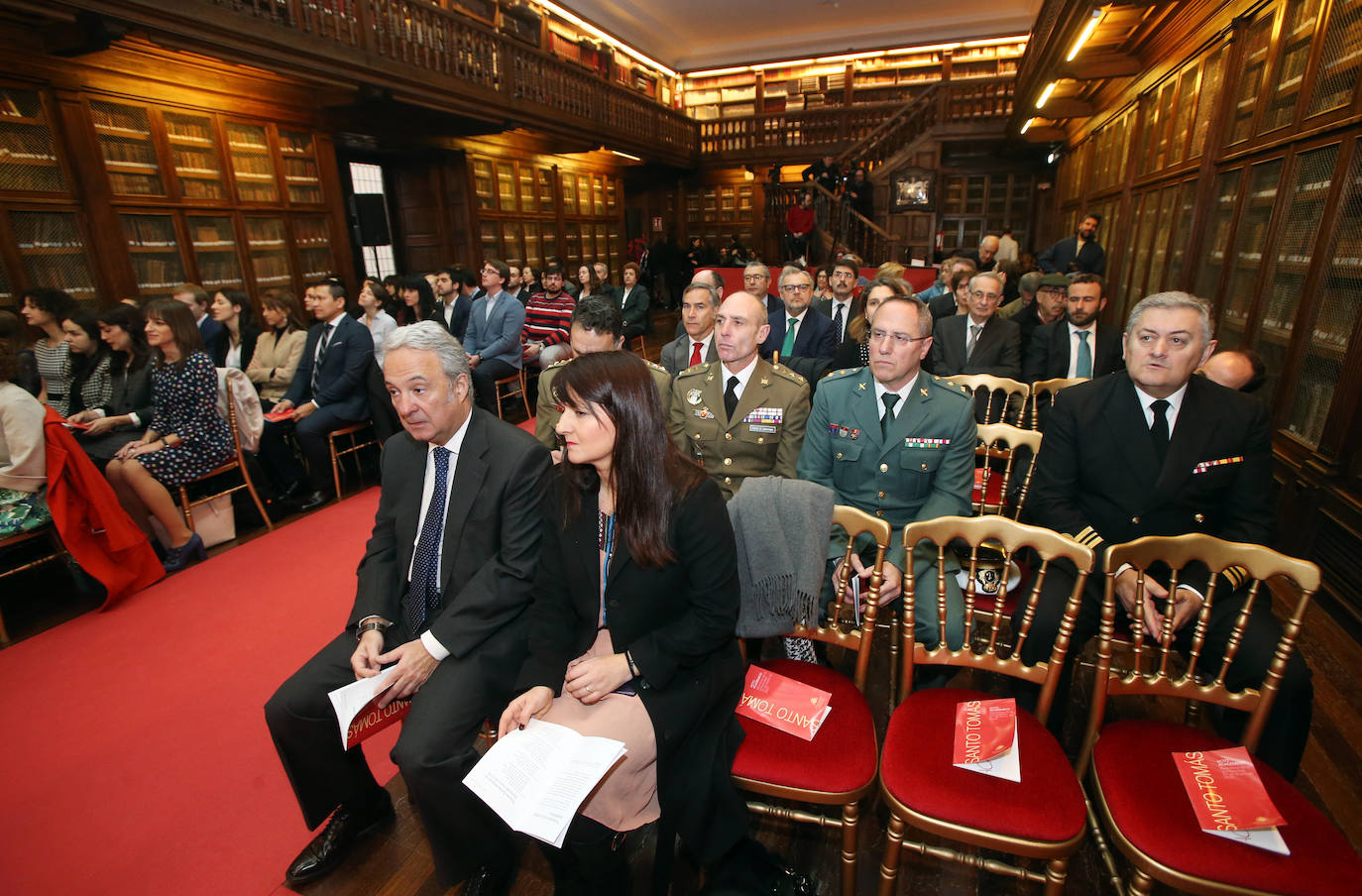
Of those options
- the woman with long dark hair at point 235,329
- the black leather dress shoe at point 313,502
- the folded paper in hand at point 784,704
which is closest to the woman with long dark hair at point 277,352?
the woman with long dark hair at point 235,329

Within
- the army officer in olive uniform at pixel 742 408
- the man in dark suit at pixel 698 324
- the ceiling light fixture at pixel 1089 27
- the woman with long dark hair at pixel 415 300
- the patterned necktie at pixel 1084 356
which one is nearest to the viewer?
the army officer in olive uniform at pixel 742 408

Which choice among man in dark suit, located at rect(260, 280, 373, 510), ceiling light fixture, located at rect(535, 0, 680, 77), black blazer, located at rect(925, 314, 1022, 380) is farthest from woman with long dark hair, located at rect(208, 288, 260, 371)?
ceiling light fixture, located at rect(535, 0, 680, 77)

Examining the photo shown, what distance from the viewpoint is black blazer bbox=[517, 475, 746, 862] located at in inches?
57.3

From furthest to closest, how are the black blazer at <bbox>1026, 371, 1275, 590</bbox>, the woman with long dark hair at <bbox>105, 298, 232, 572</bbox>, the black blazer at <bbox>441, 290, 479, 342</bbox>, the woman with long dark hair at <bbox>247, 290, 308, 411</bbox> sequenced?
the black blazer at <bbox>441, 290, 479, 342</bbox>, the woman with long dark hair at <bbox>247, 290, 308, 411</bbox>, the woman with long dark hair at <bbox>105, 298, 232, 572</bbox>, the black blazer at <bbox>1026, 371, 1275, 590</bbox>

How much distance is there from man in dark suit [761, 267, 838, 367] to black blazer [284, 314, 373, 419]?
2942 mm

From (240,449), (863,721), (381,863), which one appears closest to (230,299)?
(240,449)

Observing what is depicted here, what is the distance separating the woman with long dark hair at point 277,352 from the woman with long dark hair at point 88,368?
36.2 inches

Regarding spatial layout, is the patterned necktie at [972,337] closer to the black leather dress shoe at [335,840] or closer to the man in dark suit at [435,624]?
the man in dark suit at [435,624]

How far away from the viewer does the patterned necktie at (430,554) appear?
6.09ft

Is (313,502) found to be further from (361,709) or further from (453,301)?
(361,709)

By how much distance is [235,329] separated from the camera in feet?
15.7

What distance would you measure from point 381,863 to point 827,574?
5.33 ft

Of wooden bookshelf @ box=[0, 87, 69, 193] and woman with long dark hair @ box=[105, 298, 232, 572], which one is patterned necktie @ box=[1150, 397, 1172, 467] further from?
wooden bookshelf @ box=[0, 87, 69, 193]

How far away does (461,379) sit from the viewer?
6.07 feet
